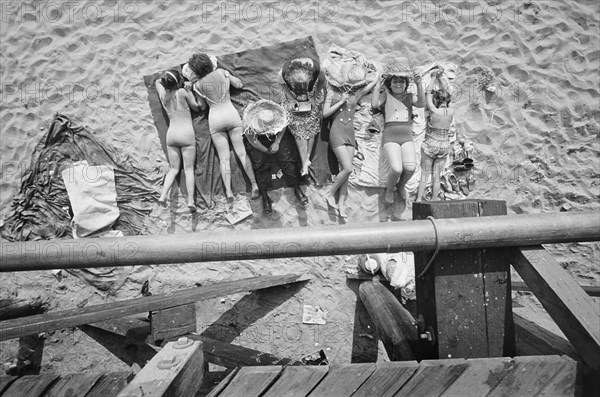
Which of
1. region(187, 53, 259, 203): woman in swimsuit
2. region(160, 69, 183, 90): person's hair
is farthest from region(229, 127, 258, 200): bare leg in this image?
region(160, 69, 183, 90): person's hair

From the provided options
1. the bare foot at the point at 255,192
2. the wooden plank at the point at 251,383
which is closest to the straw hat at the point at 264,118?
the bare foot at the point at 255,192

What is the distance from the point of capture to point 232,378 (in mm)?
1261

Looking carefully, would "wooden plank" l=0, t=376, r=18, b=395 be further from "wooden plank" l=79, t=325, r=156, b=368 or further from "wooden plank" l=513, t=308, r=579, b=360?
"wooden plank" l=513, t=308, r=579, b=360

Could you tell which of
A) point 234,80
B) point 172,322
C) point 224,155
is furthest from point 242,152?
point 172,322

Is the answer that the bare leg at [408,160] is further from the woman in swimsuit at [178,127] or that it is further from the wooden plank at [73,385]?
the wooden plank at [73,385]

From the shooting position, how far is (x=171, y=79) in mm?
4656

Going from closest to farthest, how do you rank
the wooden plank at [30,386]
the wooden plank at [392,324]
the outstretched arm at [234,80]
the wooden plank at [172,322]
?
the wooden plank at [30,386]
the wooden plank at [392,324]
the wooden plank at [172,322]
the outstretched arm at [234,80]

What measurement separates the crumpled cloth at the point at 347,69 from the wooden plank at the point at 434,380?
407 centimetres

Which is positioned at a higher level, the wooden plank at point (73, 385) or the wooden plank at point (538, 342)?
the wooden plank at point (73, 385)

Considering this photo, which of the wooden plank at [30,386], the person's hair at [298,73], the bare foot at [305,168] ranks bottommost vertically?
the wooden plank at [30,386]

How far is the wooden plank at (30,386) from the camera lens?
1362mm

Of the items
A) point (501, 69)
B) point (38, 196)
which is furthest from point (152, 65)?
point (501, 69)

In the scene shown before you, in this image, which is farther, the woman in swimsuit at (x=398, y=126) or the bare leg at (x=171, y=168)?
the bare leg at (x=171, y=168)

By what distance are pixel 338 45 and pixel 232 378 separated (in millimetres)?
4673
